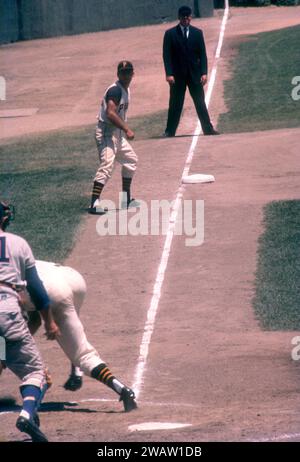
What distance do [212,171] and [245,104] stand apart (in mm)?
6441

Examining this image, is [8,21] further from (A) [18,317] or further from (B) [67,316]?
(A) [18,317]

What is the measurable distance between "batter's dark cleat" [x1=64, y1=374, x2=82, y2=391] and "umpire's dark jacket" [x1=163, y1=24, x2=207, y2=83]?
1090 centimetres

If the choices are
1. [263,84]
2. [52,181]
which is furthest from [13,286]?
[263,84]

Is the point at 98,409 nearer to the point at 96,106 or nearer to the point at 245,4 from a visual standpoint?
the point at 96,106

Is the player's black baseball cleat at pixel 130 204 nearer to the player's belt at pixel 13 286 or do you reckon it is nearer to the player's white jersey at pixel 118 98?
the player's white jersey at pixel 118 98

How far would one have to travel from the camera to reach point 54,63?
104ft

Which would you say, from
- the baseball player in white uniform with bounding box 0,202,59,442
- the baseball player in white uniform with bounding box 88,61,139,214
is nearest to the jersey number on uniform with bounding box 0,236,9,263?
the baseball player in white uniform with bounding box 0,202,59,442

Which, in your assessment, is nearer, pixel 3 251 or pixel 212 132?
pixel 3 251

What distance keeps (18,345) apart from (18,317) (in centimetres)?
20

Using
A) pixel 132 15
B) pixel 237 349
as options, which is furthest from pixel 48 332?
pixel 132 15

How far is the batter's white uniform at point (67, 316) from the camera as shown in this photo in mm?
8594

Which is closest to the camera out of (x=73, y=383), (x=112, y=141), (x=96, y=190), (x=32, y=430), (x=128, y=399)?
(x=32, y=430)

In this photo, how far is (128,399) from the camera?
860 centimetres

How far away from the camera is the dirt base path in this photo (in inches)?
325
